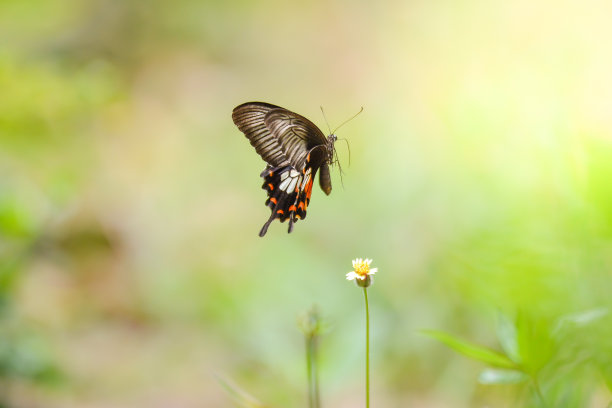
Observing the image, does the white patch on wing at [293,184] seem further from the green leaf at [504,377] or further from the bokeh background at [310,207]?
the green leaf at [504,377]

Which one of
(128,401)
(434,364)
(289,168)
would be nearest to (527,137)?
(434,364)

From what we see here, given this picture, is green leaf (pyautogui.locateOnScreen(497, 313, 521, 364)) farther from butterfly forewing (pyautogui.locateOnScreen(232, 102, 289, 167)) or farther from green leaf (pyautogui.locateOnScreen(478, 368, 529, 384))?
butterfly forewing (pyautogui.locateOnScreen(232, 102, 289, 167))

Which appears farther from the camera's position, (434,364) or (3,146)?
(3,146)

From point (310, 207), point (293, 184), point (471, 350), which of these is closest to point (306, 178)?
point (293, 184)

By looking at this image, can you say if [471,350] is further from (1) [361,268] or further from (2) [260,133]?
(2) [260,133]

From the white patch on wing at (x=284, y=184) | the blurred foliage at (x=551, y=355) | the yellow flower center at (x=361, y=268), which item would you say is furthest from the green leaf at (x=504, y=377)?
the white patch on wing at (x=284, y=184)

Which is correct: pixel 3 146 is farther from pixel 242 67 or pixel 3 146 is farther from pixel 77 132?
pixel 242 67
